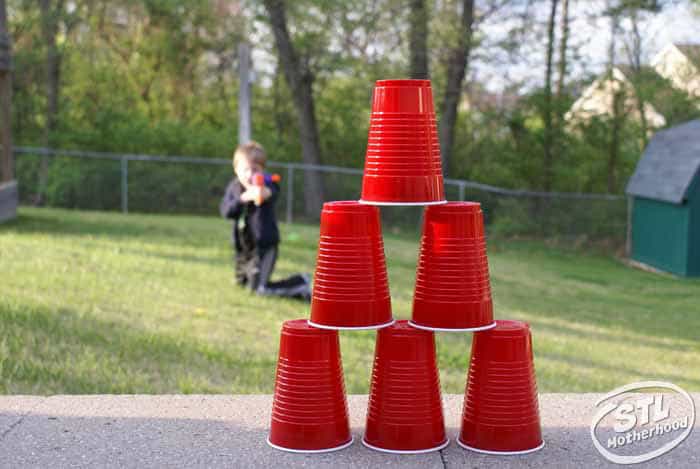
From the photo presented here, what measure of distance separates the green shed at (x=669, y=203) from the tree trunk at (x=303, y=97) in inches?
247

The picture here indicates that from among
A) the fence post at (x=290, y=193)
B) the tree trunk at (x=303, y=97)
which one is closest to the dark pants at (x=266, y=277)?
the fence post at (x=290, y=193)

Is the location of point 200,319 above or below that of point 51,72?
below

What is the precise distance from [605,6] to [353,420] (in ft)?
55.2

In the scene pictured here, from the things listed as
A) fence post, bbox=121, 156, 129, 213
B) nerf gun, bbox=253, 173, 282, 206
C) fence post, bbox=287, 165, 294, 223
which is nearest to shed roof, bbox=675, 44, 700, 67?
fence post, bbox=287, 165, 294, 223

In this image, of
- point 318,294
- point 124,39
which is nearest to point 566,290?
point 318,294

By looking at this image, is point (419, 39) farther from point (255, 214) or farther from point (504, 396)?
point (504, 396)

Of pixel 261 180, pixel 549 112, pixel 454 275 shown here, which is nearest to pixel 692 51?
pixel 549 112

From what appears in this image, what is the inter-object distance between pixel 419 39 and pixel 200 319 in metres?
13.3

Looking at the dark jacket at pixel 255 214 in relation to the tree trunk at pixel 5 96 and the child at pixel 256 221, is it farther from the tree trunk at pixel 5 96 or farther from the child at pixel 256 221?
the tree trunk at pixel 5 96

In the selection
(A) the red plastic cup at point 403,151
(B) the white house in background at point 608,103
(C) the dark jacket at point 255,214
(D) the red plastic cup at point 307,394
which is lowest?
(D) the red plastic cup at point 307,394

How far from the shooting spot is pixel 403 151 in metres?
4.02

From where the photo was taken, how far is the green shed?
14.7 meters

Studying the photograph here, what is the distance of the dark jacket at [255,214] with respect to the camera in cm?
877

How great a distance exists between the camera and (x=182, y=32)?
24.6 metres
